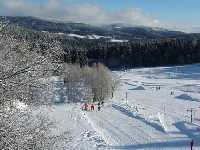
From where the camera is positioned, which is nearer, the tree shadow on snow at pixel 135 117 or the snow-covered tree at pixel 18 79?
the snow-covered tree at pixel 18 79

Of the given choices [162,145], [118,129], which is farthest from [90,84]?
[162,145]

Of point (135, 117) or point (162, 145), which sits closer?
point (162, 145)

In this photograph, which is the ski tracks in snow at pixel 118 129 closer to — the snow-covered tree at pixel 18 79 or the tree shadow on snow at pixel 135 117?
the tree shadow on snow at pixel 135 117

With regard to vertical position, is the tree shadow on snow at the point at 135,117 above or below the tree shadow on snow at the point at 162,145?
below

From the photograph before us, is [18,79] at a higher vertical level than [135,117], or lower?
higher

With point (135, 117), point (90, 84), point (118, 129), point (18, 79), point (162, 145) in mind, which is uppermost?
point (18, 79)

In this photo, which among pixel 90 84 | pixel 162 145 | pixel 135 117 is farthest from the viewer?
pixel 90 84

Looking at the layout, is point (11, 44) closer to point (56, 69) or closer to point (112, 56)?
point (56, 69)

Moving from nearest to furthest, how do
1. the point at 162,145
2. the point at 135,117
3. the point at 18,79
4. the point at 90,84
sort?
the point at 18,79 → the point at 162,145 → the point at 135,117 → the point at 90,84

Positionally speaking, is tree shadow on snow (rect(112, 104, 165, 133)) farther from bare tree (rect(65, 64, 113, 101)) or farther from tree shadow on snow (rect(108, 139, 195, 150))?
bare tree (rect(65, 64, 113, 101))

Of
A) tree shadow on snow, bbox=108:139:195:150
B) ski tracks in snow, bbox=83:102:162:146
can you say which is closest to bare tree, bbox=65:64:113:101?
ski tracks in snow, bbox=83:102:162:146

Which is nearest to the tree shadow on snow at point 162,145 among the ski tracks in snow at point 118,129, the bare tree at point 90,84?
the ski tracks in snow at point 118,129

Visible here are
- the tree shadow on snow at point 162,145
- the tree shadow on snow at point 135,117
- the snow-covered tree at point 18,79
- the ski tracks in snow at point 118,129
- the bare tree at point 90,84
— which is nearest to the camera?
the snow-covered tree at point 18,79

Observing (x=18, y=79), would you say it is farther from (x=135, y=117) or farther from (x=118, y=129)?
(x=135, y=117)
